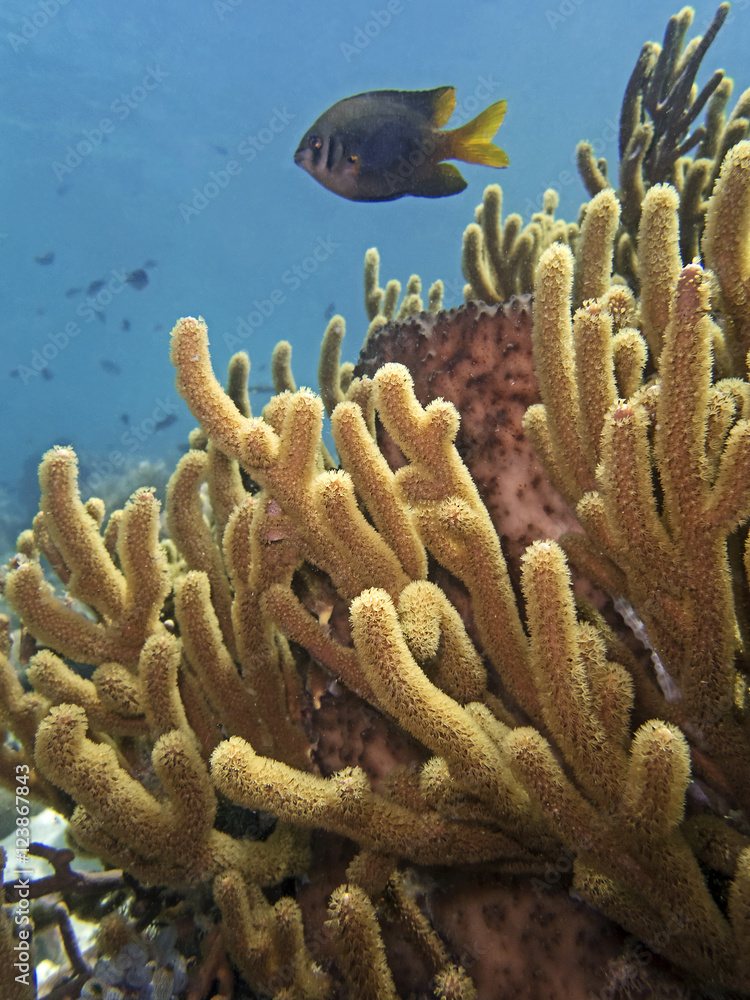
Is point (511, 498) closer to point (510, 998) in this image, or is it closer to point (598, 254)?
point (598, 254)

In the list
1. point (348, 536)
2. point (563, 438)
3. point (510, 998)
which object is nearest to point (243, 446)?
point (348, 536)

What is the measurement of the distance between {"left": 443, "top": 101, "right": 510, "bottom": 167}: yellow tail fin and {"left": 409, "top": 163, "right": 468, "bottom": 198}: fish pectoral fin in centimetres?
8

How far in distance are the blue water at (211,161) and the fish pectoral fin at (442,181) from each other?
2281 centimetres

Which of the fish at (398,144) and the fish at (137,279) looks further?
the fish at (137,279)

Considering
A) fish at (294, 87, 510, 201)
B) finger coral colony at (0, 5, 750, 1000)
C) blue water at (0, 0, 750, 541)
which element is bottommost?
finger coral colony at (0, 5, 750, 1000)

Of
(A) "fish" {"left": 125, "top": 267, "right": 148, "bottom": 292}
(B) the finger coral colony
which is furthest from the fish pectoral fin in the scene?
(A) "fish" {"left": 125, "top": 267, "right": 148, "bottom": 292}

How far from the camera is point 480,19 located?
50.0 metres

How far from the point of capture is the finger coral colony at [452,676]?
3.59 ft

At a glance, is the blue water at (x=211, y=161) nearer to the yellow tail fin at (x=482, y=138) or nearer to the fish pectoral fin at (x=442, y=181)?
the fish pectoral fin at (x=442, y=181)

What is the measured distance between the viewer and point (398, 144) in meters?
2.51

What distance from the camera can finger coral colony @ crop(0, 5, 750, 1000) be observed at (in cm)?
109

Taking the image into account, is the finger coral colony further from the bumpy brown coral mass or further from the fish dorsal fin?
the fish dorsal fin

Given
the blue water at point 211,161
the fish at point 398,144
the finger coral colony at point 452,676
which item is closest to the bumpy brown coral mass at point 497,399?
the finger coral colony at point 452,676

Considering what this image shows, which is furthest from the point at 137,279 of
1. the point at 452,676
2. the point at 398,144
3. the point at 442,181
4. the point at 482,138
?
the point at 452,676
